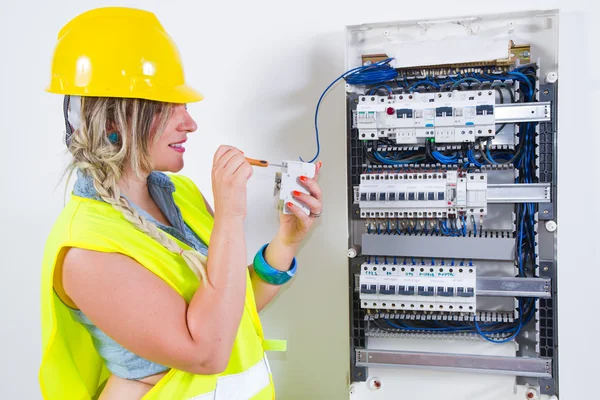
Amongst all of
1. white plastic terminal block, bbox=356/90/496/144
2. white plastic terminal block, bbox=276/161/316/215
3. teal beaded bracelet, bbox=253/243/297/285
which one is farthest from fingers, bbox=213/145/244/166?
white plastic terminal block, bbox=356/90/496/144

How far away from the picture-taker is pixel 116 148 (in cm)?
111

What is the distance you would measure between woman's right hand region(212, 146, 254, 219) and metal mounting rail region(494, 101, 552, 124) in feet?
2.74

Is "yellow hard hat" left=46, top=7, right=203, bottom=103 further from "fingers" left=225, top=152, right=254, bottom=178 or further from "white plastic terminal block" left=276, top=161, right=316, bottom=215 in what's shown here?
"white plastic terminal block" left=276, top=161, right=316, bottom=215

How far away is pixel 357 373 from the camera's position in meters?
1.79

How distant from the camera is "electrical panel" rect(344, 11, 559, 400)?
163cm

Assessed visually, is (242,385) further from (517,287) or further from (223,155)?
(517,287)

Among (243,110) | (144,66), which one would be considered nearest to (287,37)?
(243,110)

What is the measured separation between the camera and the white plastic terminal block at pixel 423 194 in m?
1.62

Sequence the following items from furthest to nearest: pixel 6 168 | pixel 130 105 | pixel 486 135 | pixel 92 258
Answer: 1. pixel 6 168
2. pixel 486 135
3. pixel 130 105
4. pixel 92 258

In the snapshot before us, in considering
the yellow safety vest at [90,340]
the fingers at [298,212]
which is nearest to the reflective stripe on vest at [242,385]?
the yellow safety vest at [90,340]

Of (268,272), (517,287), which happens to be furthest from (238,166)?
(517,287)

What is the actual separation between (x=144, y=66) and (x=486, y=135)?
37.6 inches
